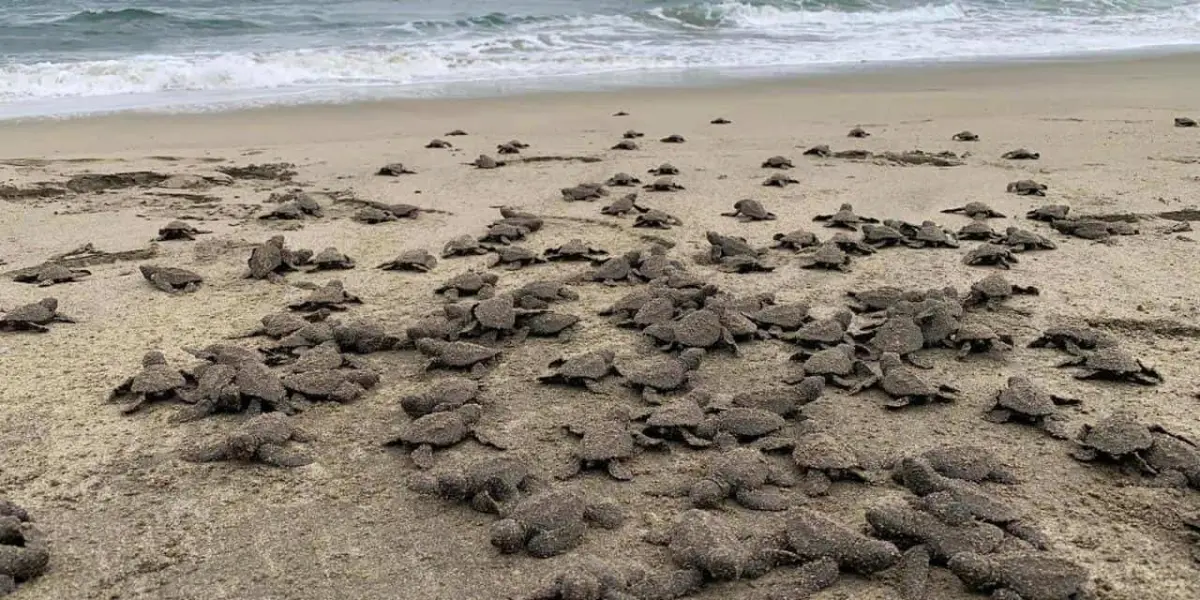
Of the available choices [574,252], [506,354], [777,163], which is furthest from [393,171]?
[506,354]

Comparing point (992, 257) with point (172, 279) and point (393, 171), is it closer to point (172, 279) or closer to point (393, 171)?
point (172, 279)

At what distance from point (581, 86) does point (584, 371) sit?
9.61 metres

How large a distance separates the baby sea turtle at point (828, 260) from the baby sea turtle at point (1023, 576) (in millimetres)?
2552

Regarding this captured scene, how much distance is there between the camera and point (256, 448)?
2.95 meters

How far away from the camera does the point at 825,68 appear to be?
14.2 metres

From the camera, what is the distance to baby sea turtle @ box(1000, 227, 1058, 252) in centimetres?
496

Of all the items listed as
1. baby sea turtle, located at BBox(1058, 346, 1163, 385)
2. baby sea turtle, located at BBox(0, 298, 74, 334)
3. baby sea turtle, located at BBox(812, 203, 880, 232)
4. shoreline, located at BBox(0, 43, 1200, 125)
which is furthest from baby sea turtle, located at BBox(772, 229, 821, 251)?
shoreline, located at BBox(0, 43, 1200, 125)

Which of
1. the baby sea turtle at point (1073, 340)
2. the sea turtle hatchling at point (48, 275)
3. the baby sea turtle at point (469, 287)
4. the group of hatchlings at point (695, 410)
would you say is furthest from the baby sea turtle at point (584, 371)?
the sea turtle hatchling at point (48, 275)

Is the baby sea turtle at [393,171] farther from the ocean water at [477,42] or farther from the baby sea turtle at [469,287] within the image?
the ocean water at [477,42]

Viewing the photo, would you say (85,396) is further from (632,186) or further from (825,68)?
(825,68)

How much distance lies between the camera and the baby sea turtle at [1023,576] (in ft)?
7.16

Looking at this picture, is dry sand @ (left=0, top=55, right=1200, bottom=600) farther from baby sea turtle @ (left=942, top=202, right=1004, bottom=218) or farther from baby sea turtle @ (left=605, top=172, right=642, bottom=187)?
baby sea turtle @ (left=605, top=172, right=642, bottom=187)

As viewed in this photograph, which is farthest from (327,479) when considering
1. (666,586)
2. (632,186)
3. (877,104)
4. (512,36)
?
(512,36)

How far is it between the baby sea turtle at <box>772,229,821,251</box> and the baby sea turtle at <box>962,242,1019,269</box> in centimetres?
81
